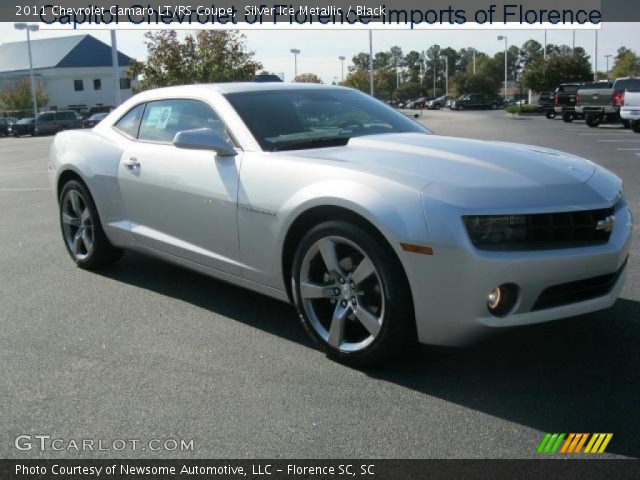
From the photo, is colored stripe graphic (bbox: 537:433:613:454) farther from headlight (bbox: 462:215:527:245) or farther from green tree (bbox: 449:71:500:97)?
green tree (bbox: 449:71:500:97)

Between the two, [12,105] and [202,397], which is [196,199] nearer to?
[202,397]

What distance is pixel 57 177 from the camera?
20.0 feet

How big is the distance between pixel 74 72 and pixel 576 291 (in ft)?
253

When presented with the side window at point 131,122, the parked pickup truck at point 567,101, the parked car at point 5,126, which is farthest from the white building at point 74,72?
the side window at point 131,122

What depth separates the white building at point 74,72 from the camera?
73750mm

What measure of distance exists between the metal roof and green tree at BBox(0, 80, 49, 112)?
6.00 meters

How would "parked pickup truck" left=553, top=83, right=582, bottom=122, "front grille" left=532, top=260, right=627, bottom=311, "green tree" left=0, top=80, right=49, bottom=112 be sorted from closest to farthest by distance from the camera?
"front grille" left=532, top=260, right=627, bottom=311 → "parked pickup truck" left=553, top=83, right=582, bottom=122 → "green tree" left=0, top=80, right=49, bottom=112

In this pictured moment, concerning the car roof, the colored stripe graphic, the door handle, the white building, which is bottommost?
the colored stripe graphic

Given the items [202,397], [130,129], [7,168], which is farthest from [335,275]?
[7,168]

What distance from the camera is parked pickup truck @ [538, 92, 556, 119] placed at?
39.1m

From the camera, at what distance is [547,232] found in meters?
3.37

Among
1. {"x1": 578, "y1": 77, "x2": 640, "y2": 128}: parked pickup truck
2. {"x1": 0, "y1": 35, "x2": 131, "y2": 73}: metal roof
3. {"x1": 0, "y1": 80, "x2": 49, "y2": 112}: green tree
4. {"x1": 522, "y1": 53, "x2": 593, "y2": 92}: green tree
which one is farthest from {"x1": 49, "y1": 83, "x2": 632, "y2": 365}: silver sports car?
{"x1": 0, "y1": 35, "x2": 131, "y2": 73}: metal roof

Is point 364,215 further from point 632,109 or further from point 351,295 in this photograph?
point 632,109

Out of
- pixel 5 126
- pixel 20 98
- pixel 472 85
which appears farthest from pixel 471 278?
pixel 472 85
